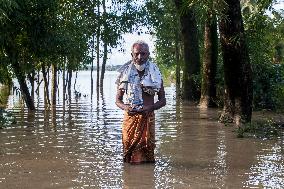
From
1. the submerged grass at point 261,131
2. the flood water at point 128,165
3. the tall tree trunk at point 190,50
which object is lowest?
the flood water at point 128,165

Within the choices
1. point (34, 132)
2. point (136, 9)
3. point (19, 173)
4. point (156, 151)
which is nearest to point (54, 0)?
point (34, 132)

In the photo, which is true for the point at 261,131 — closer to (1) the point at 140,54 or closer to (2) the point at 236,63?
(2) the point at 236,63

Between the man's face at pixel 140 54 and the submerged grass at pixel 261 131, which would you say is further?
the submerged grass at pixel 261 131

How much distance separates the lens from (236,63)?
12109mm

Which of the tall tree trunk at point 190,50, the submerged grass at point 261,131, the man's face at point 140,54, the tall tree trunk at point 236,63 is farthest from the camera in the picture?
the tall tree trunk at point 190,50

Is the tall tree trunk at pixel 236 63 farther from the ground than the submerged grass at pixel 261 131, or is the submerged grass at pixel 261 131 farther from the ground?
the tall tree trunk at pixel 236 63

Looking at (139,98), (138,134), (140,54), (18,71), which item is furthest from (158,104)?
(18,71)

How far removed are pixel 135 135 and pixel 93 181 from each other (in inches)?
49.6

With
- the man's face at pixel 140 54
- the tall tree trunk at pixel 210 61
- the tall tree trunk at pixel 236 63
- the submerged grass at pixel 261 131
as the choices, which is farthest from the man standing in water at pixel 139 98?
the tall tree trunk at pixel 210 61

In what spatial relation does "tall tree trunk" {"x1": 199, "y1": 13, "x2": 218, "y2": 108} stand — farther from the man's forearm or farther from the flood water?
the man's forearm

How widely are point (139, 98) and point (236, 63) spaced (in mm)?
5140

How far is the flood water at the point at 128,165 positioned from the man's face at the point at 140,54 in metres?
1.64

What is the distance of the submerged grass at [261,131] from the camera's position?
36.6 ft

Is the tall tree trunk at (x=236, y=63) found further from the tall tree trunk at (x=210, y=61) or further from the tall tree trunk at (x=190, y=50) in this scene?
the tall tree trunk at (x=190, y=50)
